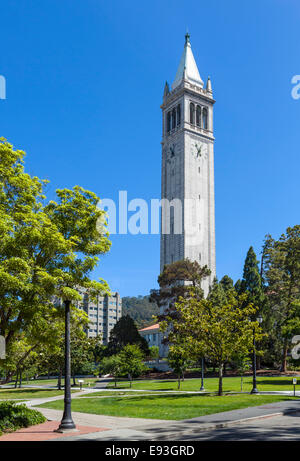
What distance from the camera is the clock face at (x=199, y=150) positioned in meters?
95.4

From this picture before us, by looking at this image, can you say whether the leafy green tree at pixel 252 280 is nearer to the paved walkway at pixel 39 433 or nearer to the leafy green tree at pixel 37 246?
the leafy green tree at pixel 37 246

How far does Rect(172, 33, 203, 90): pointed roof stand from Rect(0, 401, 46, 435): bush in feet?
300

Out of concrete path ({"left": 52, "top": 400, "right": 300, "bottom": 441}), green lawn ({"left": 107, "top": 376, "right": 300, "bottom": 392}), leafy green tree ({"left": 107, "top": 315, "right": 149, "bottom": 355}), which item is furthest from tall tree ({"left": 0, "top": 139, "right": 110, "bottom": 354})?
leafy green tree ({"left": 107, "top": 315, "right": 149, "bottom": 355})

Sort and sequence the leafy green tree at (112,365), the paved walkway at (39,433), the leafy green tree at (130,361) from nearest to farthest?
the paved walkway at (39,433) → the leafy green tree at (130,361) → the leafy green tree at (112,365)

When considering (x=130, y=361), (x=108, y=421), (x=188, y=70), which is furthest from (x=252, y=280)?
(x=188, y=70)

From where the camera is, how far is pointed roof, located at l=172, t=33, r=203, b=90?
328 feet

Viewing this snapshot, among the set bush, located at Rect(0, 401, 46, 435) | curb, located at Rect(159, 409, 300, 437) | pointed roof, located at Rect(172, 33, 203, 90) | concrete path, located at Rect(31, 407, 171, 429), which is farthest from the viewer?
pointed roof, located at Rect(172, 33, 203, 90)

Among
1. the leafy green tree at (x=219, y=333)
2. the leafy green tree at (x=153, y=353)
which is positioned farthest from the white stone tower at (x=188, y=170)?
the leafy green tree at (x=219, y=333)

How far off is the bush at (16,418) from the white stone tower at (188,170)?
70.6 meters

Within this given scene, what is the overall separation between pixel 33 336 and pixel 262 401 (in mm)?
12604

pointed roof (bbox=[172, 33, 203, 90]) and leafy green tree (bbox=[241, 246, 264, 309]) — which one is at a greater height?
pointed roof (bbox=[172, 33, 203, 90])

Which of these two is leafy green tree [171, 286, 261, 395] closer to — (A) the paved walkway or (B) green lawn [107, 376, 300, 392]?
(B) green lawn [107, 376, 300, 392]
